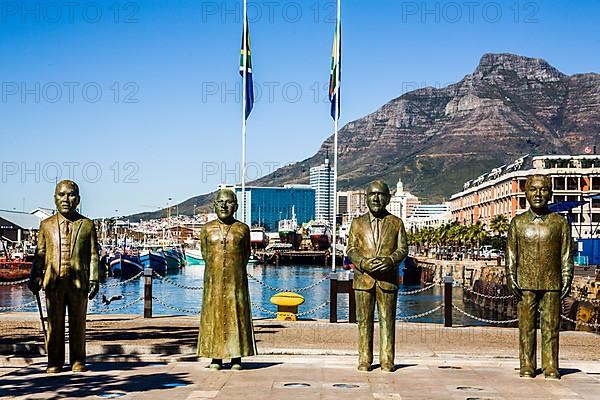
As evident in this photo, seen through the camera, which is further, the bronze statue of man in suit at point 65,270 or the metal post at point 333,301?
the metal post at point 333,301

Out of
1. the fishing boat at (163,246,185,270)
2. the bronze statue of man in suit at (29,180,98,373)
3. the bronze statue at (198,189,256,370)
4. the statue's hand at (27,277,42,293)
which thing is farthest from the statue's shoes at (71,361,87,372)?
the fishing boat at (163,246,185,270)

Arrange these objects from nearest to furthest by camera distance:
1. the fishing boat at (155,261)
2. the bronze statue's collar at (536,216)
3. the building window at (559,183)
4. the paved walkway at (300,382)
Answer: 1. the paved walkway at (300,382)
2. the bronze statue's collar at (536,216)
3. the fishing boat at (155,261)
4. the building window at (559,183)

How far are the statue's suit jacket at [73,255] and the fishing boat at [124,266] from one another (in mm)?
88767

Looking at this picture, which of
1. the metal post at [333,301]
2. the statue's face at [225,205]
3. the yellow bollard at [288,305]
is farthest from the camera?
the yellow bollard at [288,305]

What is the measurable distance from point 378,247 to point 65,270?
413 cm

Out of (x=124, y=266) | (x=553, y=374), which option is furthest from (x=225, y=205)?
(x=124, y=266)

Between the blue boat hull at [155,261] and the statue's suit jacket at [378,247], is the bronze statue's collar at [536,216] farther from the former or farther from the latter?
the blue boat hull at [155,261]

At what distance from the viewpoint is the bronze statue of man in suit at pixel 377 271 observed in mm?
12227

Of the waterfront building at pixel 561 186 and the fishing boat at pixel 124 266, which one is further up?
the waterfront building at pixel 561 186

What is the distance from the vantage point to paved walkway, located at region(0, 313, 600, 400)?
10.7 metres

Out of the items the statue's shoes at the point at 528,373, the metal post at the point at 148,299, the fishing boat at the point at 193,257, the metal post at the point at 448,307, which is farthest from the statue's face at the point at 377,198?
the fishing boat at the point at 193,257

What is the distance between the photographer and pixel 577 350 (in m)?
15.7

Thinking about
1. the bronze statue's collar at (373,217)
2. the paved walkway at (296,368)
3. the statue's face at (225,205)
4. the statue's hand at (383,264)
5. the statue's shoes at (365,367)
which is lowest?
the paved walkway at (296,368)

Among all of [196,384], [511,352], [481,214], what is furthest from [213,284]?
[481,214]
